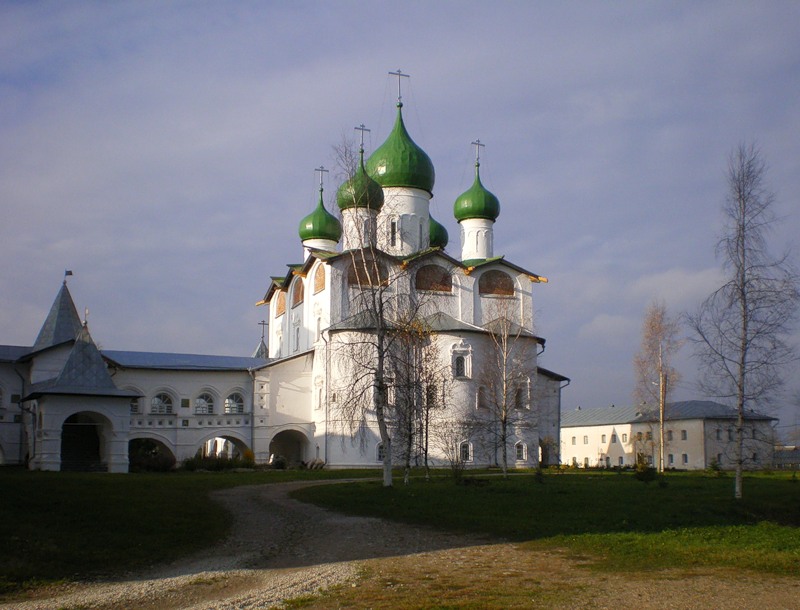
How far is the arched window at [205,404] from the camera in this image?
33344 millimetres

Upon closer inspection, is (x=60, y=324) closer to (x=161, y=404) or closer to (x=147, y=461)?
(x=161, y=404)

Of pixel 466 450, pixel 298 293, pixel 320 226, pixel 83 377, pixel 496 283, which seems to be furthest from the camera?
pixel 320 226

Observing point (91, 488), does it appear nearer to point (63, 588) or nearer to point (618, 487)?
point (63, 588)

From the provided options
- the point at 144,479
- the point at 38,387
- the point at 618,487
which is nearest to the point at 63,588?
the point at 144,479

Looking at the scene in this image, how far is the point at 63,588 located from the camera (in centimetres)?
853

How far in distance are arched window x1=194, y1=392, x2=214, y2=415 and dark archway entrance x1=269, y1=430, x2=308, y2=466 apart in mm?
3227

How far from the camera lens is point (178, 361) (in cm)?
3369

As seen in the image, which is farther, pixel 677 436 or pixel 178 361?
pixel 677 436

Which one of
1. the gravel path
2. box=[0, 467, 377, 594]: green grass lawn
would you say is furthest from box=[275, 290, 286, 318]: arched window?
the gravel path

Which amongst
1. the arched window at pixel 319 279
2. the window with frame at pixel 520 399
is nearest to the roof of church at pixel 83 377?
the arched window at pixel 319 279

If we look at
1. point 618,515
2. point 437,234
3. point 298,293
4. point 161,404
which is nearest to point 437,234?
point 437,234

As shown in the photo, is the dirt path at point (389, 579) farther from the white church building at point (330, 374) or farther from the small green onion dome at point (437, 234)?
the small green onion dome at point (437, 234)

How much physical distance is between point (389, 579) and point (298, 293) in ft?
93.0

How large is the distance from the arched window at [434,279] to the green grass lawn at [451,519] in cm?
1429
